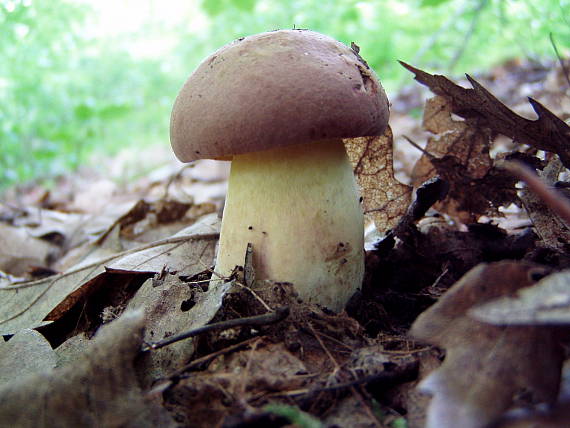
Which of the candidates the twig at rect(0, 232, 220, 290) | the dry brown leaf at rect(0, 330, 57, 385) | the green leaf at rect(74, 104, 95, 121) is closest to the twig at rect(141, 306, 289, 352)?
the dry brown leaf at rect(0, 330, 57, 385)

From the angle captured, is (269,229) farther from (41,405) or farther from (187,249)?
(41,405)

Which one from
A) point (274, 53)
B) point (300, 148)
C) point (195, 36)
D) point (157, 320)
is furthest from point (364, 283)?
point (195, 36)

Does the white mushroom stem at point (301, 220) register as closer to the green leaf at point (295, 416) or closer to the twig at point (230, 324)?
the twig at point (230, 324)

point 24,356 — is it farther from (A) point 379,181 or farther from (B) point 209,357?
(A) point 379,181

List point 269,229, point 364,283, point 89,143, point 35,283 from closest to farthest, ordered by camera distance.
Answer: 1. point 269,229
2. point 364,283
3. point 35,283
4. point 89,143

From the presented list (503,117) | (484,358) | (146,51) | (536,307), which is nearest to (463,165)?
(503,117)

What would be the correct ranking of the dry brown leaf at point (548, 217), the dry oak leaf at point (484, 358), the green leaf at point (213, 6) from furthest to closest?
the green leaf at point (213, 6) < the dry brown leaf at point (548, 217) < the dry oak leaf at point (484, 358)

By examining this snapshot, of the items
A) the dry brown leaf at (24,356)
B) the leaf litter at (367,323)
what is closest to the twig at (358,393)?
the leaf litter at (367,323)
